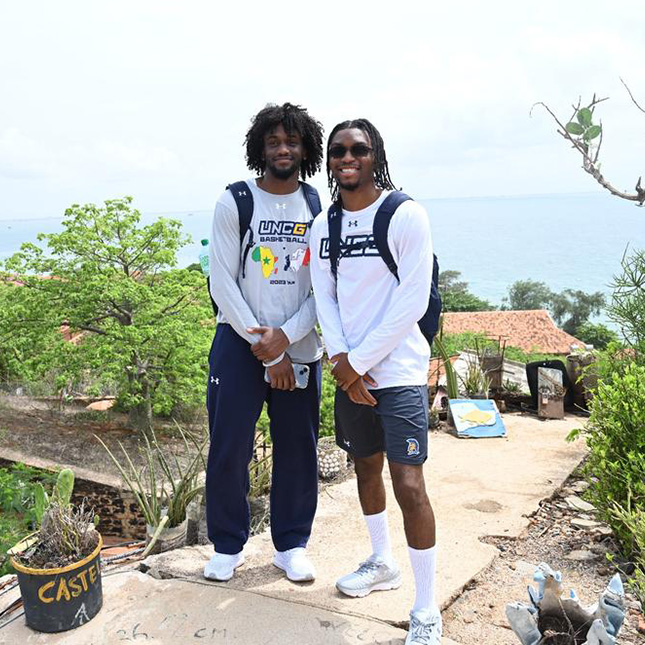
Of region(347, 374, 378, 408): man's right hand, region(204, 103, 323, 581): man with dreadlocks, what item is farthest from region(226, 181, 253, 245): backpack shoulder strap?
region(347, 374, 378, 408): man's right hand

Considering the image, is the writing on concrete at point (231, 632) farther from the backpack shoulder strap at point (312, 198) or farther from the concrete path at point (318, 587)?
the backpack shoulder strap at point (312, 198)

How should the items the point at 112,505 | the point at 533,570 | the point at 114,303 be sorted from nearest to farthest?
1. the point at 533,570
2. the point at 112,505
3. the point at 114,303

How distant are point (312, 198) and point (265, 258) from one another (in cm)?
33

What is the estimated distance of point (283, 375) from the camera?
2570mm

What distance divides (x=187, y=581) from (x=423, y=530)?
1.05 m

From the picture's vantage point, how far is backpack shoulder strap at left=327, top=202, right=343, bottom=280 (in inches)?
94.0

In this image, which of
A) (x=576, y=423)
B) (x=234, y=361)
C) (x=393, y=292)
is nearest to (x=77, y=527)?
(x=234, y=361)

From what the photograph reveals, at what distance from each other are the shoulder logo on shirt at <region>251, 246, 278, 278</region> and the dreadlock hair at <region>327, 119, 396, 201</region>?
1.03ft

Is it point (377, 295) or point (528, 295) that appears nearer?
point (377, 295)

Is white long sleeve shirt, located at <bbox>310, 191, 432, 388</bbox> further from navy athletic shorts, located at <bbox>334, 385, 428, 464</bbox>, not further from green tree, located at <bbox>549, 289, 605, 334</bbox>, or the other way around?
green tree, located at <bbox>549, 289, 605, 334</bbox>

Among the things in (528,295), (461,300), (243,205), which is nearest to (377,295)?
(243,205)

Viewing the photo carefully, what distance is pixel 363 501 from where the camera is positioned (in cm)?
262

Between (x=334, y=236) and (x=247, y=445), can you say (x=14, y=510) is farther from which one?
Answer: (x=334, y=236)

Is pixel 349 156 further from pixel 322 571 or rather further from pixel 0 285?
pixel 0 285
